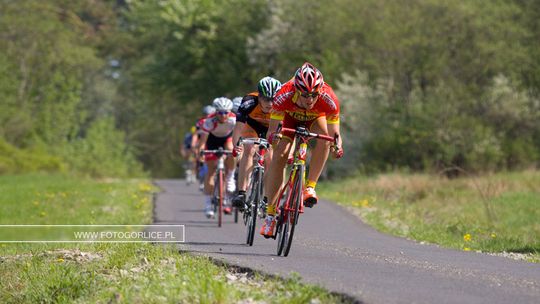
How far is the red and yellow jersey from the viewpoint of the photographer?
38.5ft

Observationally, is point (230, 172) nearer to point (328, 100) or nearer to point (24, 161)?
point (328, 100)

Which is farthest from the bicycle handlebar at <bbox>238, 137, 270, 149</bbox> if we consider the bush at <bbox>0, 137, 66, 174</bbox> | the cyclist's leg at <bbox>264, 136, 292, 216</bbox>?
the bush at <bbox>0, 137, 66, 174</bbox>

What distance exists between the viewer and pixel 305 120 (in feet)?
39.5

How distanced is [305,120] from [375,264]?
1.94 m

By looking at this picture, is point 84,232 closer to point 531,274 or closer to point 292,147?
point 292,147

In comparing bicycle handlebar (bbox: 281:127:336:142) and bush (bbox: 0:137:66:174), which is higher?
bicycle handlebar (bbox: 281:127:336:142)

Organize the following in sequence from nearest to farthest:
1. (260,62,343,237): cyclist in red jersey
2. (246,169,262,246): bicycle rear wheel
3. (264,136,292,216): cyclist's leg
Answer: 1. (260,62,343,237): cyclist in red jersey
2. (264,136,292,216): cyclist's leg
3. (246,169,262,246): bicycle rear wheel

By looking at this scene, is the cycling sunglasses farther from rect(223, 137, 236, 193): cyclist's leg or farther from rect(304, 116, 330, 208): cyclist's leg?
rect(223, 137, 236, 193): cyclist's leg

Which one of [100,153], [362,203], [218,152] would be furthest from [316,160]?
[100,153]

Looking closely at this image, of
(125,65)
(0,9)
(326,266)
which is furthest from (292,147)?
(125,65)

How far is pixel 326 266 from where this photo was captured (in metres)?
10.7

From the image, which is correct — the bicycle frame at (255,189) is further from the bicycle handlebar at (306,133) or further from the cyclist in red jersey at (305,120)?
the bicycle handlebar at (306,133)

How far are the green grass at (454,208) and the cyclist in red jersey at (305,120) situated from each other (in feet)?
11.2

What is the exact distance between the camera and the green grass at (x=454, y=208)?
54.1 feet
